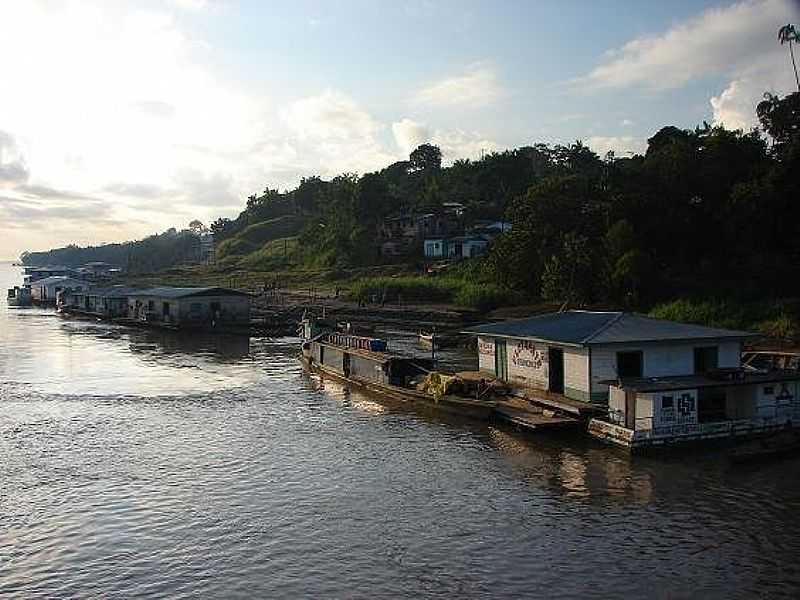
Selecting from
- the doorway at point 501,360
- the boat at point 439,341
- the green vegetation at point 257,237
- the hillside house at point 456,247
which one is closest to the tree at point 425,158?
the green vegetation at point 257,237

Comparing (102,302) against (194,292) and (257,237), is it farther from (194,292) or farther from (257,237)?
(257,237)

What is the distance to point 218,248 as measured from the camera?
19875 cm

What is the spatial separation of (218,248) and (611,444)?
179 m

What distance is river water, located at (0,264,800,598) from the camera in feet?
62.3

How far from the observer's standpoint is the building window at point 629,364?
31.6 meters

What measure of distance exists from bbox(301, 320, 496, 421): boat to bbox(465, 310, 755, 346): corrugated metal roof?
4055 millimetres

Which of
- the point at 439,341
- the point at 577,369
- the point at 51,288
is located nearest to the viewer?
the point at 577,369

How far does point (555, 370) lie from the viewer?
34750 mm

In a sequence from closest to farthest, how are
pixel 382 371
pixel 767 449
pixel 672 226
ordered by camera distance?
pixel 767 449 → pixel 382 371 → pixel 672 226

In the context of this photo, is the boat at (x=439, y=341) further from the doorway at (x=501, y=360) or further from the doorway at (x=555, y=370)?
the doorway at (x=555, y=370)

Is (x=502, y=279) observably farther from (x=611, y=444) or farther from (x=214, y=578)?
(x=214, y=578)

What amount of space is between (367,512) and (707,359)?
17030 mm

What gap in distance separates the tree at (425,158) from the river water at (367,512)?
14278 centimetres

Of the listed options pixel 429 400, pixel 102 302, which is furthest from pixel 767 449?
pixel 102 302
